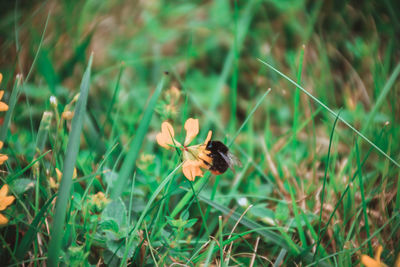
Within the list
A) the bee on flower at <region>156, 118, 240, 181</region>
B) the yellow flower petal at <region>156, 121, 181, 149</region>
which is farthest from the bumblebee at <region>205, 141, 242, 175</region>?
the yellow flower petal at <region>156, 121, 181, 149</region>

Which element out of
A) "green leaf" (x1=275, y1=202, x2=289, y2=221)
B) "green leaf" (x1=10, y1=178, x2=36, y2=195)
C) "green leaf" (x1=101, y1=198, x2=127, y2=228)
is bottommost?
"green leaf" (x1=275, y1=202, x2=289, y2=221)

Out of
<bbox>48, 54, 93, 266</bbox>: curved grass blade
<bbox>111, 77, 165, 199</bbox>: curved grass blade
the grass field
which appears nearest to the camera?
<bbox>48, 54, 93, 266</bbox>: curved grass blade

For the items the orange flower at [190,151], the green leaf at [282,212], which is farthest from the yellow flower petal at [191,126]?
the green leaf at [282,212]

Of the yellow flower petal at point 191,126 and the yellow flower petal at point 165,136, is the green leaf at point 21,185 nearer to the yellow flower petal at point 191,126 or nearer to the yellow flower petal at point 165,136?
the yellow flower petal at point 165,136

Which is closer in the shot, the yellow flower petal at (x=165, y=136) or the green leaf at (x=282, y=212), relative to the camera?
the yellow flower petal at (x=165, y=136)

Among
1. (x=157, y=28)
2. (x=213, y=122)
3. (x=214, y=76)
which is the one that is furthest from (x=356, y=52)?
(x=157, y=28)

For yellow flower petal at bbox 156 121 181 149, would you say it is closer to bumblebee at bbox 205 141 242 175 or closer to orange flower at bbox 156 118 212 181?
orange flower at bbox 156 118 212 181

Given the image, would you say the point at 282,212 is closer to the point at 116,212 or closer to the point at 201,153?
the point at 201,153
